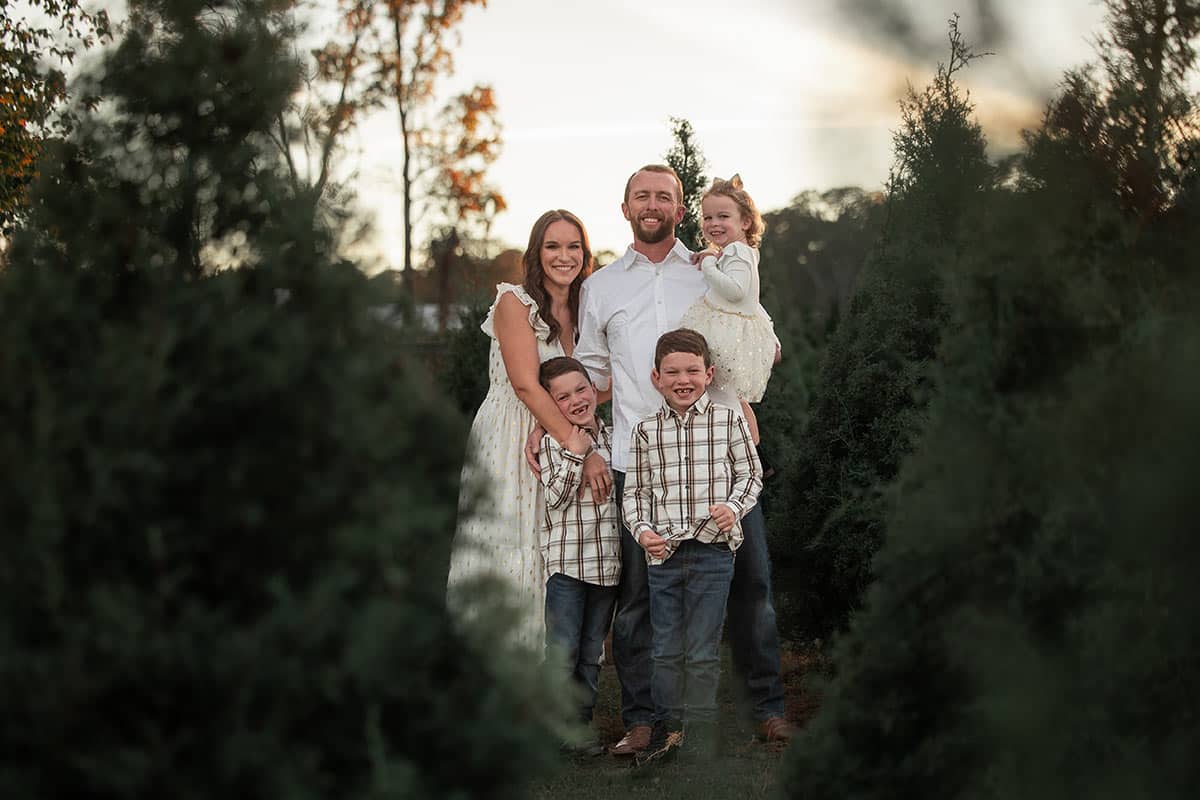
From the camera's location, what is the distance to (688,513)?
19.2 feet

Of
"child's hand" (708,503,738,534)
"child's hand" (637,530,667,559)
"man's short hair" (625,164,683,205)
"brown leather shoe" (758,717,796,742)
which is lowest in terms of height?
"brown leather shoe" (758,717,796,742)

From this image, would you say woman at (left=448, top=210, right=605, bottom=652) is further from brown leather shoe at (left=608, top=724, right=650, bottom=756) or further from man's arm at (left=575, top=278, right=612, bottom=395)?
brown leather shoe at (left=608, top=724, right=650, bottom=756)

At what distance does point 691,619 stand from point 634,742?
2.33ft

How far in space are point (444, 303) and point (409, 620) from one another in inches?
613

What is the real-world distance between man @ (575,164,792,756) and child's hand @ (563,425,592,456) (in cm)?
22

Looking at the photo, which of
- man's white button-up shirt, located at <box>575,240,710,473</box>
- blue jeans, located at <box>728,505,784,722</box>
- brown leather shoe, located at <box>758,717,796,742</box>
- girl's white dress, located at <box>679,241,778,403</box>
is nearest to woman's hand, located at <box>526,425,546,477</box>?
man's white button-up shirt, located at <box>575,240,710,473</box>

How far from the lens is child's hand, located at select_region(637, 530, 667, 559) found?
5.78 m

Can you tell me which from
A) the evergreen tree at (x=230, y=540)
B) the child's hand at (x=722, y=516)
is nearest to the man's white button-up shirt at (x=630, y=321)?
the child's hand at (x=722, y=516)

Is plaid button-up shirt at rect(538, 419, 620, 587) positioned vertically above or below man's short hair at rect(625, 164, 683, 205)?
below

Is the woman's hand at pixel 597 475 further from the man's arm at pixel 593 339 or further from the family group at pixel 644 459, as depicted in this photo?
the man's arm at pixel 593 339

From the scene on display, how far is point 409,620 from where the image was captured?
2191 millimetres

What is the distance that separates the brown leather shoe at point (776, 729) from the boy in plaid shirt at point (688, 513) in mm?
511

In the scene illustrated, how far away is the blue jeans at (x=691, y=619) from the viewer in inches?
231

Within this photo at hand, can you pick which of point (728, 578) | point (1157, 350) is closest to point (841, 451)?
point (728, 578)
